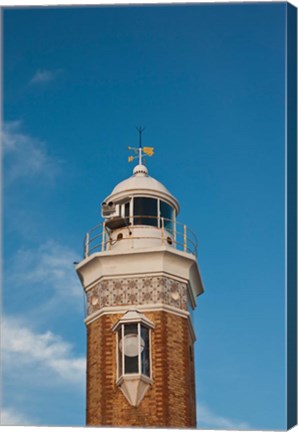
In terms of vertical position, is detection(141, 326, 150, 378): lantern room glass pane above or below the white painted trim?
below

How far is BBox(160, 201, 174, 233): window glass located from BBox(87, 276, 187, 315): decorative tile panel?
2004 mm

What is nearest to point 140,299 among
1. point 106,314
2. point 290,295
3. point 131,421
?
point 106,314

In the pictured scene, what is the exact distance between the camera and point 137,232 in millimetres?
37719

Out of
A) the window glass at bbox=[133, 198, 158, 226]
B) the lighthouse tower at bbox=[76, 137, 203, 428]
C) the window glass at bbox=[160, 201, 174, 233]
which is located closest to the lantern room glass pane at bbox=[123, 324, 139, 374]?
the lighthouse tower at bbox=[76, 137, 203, 428]

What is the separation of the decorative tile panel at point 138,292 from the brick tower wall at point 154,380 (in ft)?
1.24

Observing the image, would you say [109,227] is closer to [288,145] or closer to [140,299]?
[140,299]

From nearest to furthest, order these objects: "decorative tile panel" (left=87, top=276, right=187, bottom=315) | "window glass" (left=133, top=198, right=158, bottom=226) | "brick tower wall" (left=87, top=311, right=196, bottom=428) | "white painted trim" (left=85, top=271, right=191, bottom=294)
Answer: "brick tower wall" (left=87, top=311, right=196, bottom=428) → "decorative tile panel" (left=87, top=276, right=187, bottom=315) → "white painted trim" (left=85, top=271, right=191, bottom=294) → "window glass" (left=133, top=198, right=158, bottom=226)

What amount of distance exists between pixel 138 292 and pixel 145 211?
2789 millimetres

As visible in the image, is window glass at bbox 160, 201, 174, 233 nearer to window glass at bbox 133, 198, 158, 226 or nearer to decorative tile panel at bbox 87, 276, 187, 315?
window glass at bbox 133, 198, 158, 226

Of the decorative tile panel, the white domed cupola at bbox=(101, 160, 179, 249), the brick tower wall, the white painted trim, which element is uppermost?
the white domed cupola at bbox=(101, 160, 179, 249)

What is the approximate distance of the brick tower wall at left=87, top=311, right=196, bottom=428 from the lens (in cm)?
3491

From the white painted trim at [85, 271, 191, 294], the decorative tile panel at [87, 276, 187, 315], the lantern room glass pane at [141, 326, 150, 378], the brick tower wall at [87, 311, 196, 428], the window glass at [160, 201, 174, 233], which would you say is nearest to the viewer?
the brick tower wall at [87, 311, 196, 428]

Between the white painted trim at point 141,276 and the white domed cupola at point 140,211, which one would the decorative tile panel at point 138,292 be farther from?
the white domed cupola at point 140,211

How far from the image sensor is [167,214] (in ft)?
126
